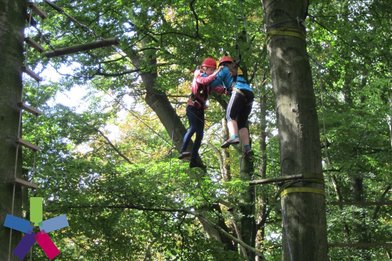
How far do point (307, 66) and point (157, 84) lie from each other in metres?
7.25

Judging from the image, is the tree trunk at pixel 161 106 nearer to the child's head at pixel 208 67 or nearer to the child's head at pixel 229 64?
the child's head at pixel 208 67

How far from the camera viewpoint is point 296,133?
151 inches

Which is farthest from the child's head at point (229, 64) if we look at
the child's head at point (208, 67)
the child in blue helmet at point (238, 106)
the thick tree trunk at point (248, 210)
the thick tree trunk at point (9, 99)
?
the thick tree trunk at point (248, 210)

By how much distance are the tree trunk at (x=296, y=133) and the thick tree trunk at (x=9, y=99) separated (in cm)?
209

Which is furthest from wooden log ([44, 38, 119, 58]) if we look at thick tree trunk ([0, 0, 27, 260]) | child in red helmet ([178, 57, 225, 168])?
child in red helmet ([178, 57, 225, 168])

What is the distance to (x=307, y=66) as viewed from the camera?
415 centimetres

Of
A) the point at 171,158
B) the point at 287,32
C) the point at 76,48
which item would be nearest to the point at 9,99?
the point at 76,48

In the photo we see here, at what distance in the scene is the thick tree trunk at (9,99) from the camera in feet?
10.4

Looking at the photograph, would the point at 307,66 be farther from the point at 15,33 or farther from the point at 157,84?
the point at 157,84

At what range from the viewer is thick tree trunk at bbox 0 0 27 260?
3.18 metres

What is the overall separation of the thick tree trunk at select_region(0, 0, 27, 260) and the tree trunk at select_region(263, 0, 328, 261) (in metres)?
2.09

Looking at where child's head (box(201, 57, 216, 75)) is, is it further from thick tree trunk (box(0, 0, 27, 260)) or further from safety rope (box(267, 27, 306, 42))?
thick tree trunk (box(0, 0, 27, 260))

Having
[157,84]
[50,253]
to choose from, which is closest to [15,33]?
[50,253]

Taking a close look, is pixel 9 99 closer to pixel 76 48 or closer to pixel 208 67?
pixel 76 48
